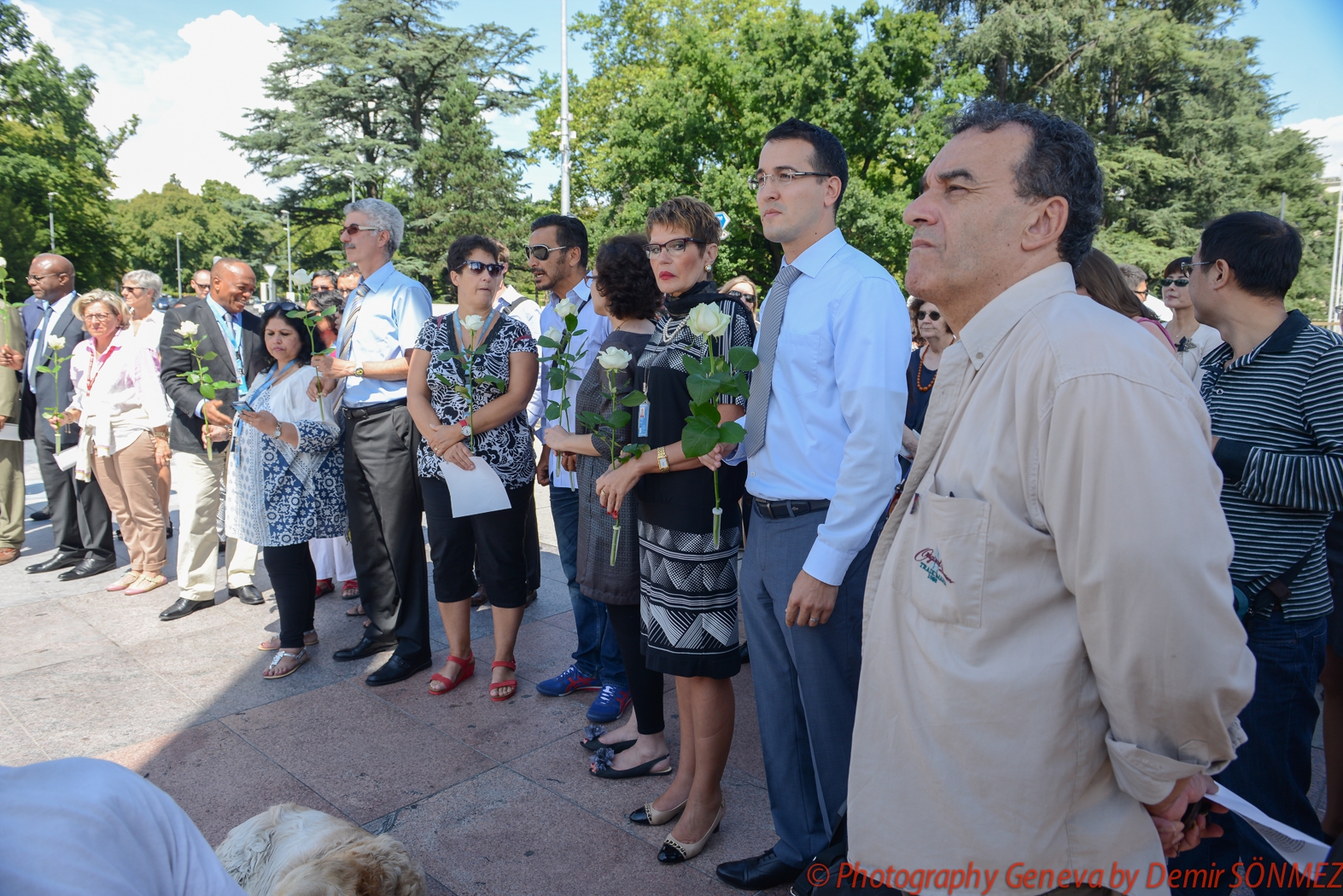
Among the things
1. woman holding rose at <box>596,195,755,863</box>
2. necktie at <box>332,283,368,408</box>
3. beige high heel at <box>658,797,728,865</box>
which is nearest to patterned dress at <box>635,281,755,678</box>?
woman holding rose at <box>596,195,755,863</box>

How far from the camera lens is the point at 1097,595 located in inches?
49.2

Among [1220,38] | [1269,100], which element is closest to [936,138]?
[1220,38]

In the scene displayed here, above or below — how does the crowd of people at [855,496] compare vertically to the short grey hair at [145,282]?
below

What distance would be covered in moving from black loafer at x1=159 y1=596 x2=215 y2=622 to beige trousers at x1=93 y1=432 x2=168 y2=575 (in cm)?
76

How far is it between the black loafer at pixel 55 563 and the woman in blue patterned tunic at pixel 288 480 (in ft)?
9.69

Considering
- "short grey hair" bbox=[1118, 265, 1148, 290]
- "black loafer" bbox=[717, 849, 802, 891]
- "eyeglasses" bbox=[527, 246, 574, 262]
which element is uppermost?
"eyeglasses" bbox=[527, 246, 574, 262]

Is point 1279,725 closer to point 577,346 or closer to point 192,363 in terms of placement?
point 577,346

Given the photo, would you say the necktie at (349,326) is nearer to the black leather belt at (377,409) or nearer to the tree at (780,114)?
the black leather belt at (377,409)

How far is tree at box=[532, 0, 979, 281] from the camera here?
26.8 metres

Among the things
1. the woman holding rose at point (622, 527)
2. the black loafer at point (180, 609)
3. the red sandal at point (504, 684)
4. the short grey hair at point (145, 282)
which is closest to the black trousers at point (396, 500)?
the red sandal at point (504, 684)

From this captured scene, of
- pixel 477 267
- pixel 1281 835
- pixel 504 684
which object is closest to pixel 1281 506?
pixel 1281 835

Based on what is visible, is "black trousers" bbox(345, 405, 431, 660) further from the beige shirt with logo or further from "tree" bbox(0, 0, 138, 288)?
"tree" bbox(0, 0, 138, 288)

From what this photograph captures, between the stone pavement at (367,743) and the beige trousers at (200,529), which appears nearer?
the stone pavement at (367,743)

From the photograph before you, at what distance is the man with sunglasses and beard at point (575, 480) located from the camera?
406 centimetres
